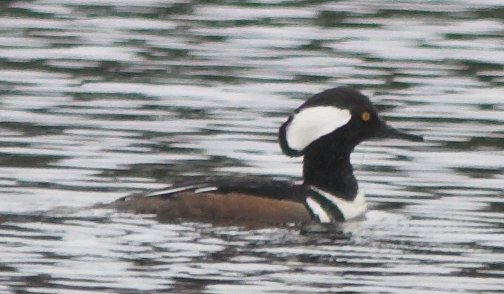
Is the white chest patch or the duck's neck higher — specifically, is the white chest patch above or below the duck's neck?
below

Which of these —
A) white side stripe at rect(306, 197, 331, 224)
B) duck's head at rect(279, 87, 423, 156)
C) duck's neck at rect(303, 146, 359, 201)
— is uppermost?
duck's head at rect(279, 87, 423, 156)

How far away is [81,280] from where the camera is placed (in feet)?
40.4

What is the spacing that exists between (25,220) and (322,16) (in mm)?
8574

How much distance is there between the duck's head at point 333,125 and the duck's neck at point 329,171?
6 centimetres

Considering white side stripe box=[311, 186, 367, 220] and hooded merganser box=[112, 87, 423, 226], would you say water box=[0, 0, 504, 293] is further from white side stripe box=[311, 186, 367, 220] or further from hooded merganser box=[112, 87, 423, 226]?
hooded merganser box=[112, 87, 423, 226]

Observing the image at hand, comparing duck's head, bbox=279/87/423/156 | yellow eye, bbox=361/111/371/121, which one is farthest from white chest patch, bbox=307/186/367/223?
yellow eye, bbox=361/111/371/121

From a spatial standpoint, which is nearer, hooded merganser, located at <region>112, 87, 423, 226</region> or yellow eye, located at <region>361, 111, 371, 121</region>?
hooded merganser, located at <region>112, 87, 423, 226</region>

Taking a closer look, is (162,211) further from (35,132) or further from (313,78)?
(313,78)

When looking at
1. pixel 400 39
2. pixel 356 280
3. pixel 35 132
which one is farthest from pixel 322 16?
pixel 356 280

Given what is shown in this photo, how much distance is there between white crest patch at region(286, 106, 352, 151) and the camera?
15266mm

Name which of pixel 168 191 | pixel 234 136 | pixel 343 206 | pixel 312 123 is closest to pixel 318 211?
pixel 343 206

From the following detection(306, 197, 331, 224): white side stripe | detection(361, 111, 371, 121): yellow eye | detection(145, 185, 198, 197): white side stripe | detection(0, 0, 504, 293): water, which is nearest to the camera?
detection(0, 0, 504, 293): water

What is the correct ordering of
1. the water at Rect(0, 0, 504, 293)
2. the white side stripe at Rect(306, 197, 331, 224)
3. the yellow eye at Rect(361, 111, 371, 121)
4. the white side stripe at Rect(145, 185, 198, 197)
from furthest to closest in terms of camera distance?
the yellow eye at Rect(361, 111, 371, 121) < the white side stripe at Rect(306, 197, 331, 224) < the white side stripe at Rect(145, 185, 198, 197) < the water at Rect(0, 0, 504, 293)

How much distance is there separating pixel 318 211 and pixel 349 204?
0.27 meters
